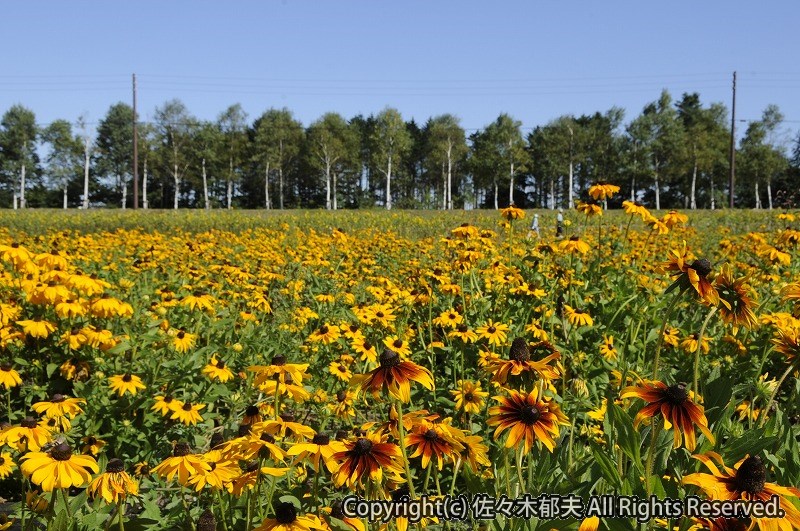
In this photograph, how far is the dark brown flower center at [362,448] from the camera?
1227 millimetres

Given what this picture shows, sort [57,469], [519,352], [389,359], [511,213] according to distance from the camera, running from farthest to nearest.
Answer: [511,213], [519,352], [57,469], [389,359]

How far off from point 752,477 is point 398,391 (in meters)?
0.66

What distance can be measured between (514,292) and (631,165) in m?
44.8

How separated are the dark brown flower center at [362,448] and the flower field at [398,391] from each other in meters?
0.03

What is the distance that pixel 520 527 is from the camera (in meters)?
1.42

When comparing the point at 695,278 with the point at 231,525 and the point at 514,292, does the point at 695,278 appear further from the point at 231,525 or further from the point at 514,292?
the point at 514,292

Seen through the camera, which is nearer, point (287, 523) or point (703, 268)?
point (287, 523)

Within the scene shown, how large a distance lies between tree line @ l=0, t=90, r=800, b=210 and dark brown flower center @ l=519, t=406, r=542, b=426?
133 feet

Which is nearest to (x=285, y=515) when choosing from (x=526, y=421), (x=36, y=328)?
(x=526, y=421)

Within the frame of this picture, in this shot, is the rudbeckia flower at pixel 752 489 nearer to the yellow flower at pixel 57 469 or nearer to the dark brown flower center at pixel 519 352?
the dark brown flower center at pixel 519 352

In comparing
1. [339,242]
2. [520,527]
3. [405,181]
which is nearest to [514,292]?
[520,527]

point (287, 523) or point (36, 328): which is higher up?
point (36, 328)

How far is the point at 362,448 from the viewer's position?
123 centimetres

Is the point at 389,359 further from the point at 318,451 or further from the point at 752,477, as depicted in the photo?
the point at 752,477
